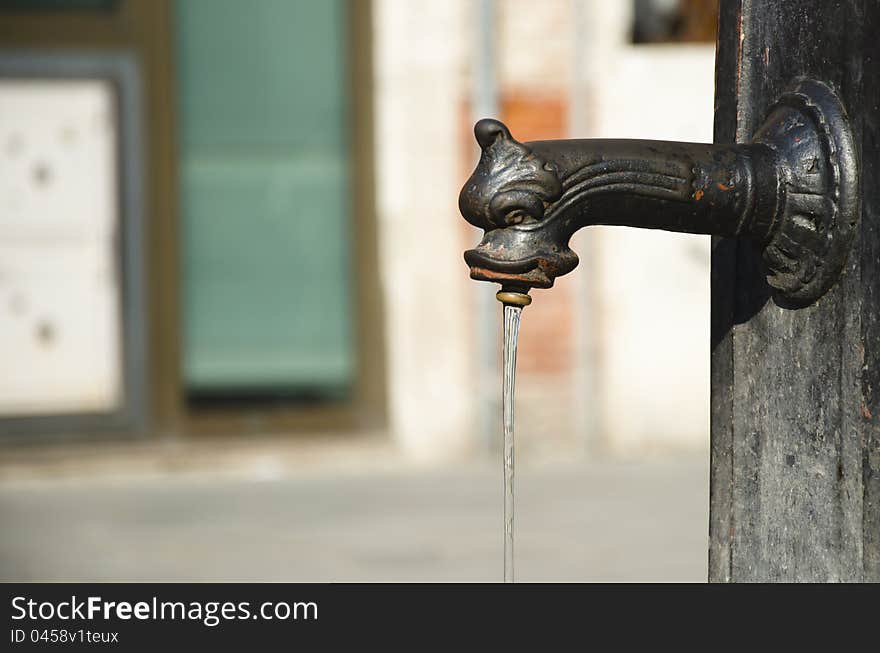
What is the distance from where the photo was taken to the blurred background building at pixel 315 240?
323 inches

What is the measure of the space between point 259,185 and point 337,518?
2226mm

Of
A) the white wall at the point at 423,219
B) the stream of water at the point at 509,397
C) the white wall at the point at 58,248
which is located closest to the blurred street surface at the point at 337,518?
the white wall at the point at 423,219

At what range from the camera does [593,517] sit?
278 inches

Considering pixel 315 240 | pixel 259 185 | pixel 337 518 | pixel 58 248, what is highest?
pixel 259 185

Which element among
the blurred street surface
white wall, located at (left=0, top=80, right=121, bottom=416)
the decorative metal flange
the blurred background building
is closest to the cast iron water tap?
the decorative metal flange

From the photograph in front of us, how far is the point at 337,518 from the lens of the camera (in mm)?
7105

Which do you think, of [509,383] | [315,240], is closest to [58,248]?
[315,240]

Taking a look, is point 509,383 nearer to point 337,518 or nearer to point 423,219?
→ point 337,518

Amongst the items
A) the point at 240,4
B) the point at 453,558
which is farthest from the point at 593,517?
the point at 240,4

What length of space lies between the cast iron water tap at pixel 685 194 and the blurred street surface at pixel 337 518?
4.10 meters

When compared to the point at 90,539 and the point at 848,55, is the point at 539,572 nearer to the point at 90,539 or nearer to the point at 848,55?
the point at 90,539

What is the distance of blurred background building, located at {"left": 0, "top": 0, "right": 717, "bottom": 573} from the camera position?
8203 millimetres

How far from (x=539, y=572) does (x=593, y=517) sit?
4.14ft

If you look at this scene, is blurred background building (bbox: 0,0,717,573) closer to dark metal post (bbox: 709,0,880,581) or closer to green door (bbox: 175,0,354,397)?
green door (bbox: 175,0,354,397)
